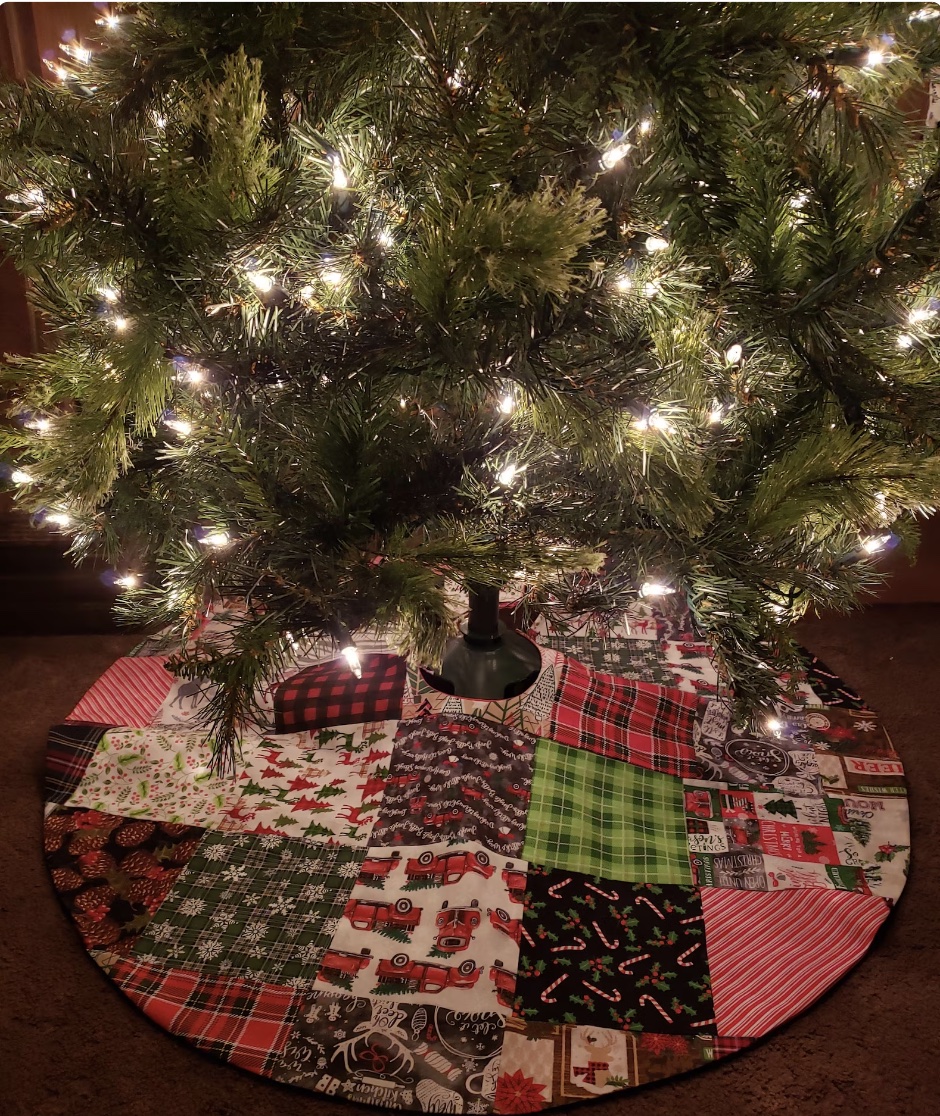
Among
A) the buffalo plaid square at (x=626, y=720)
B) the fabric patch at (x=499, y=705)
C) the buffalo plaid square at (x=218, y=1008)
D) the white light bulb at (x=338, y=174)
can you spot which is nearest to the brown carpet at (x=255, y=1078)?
the buffalo plaid square at (x=218, y=1008)

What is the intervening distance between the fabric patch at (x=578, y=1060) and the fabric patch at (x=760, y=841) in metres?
0.23

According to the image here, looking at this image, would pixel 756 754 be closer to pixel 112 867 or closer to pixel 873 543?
pixel 873 543

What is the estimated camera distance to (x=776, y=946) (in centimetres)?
104

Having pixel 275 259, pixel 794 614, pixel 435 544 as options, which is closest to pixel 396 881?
pixel 435 544

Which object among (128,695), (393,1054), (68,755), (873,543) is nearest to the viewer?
(393,1054)

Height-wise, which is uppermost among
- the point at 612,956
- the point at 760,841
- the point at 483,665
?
the point at 483,665

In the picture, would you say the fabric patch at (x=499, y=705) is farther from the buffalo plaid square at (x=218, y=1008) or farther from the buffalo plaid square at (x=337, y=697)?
the buffalo plaid square at (x=218, y=1008)

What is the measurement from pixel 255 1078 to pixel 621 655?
33.1 inches

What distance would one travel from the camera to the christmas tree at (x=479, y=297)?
685 millimetres

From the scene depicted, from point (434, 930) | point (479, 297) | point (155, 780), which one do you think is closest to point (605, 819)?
point (434, 930)

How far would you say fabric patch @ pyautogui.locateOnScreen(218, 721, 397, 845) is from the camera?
3.86 ft

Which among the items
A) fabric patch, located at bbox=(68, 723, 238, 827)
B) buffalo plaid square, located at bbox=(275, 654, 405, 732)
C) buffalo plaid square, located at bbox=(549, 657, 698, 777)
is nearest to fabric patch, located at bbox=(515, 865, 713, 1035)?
buffalo plaid square, located at bbox=(549, 657, 698, 777)

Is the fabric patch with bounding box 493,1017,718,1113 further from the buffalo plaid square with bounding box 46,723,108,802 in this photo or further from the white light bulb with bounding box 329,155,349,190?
the white light bulb with bounding box 329,155,349,190

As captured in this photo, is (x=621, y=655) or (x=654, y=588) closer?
(x=654, y=588)
